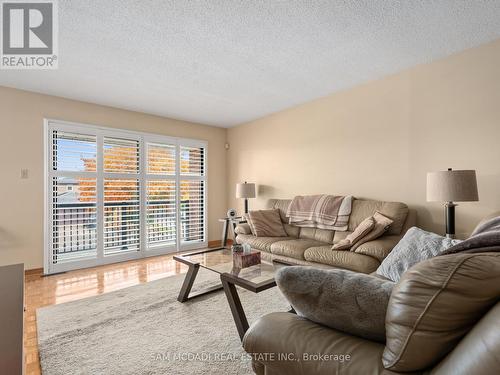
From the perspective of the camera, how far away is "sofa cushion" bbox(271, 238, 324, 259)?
2967 mm

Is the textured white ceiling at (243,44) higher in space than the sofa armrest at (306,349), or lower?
higher

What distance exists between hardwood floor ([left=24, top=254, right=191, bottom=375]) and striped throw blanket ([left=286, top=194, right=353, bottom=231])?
1.75 meters

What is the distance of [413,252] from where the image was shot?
183 cm

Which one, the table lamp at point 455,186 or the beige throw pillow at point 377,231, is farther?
the beige throw pillow at point 377,231

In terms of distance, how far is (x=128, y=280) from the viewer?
325 cm

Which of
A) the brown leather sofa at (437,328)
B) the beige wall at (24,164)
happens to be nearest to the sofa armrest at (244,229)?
the beige wall at (24,164)

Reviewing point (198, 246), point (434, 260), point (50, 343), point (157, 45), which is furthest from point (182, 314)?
point (198, 246)

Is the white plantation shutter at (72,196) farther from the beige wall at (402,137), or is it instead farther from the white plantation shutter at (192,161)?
the beige wall at (402,137)

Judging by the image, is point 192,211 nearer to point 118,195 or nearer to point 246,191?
point 246,191

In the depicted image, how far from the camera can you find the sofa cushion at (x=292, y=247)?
9.73 feet

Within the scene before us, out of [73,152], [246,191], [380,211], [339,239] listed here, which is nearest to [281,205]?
[246,191]

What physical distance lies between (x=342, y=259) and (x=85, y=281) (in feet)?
9.94

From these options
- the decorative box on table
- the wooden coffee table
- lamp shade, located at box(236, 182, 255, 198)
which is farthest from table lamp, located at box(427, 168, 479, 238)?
lamp shade, located at box(236, 182, 255, 198)

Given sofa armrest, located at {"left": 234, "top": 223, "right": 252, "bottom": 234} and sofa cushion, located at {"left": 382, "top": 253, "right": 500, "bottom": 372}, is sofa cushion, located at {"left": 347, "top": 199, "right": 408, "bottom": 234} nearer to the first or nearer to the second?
sofa armrest, located at {"left": 234, "top": 223, "right": 252, "bottom": 234}
